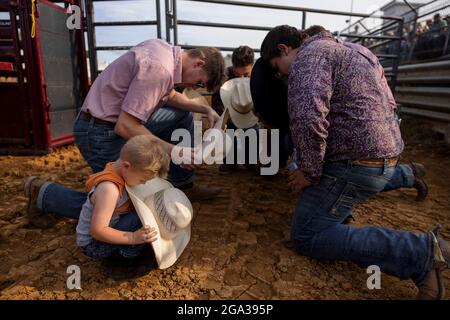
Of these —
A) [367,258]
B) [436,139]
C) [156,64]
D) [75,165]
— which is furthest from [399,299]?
[436,139]

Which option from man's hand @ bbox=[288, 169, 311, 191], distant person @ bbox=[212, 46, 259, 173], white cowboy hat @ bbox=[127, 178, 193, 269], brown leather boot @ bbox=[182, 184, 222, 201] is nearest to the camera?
white cowboy hat @ bbox=[127, 178, 193, 269]

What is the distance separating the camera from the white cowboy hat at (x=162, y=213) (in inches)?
60.0

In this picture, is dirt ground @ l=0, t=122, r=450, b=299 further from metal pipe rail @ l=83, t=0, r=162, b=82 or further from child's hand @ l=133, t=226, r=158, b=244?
metal pipe rail @ l=83, t=0, r=162, b=82

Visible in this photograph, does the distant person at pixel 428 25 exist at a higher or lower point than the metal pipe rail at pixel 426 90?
higher

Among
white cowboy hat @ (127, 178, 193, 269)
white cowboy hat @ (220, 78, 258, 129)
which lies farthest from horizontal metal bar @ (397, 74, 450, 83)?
white cowboy hat @ (127, 178, 193, 269)

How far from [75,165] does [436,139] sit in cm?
451

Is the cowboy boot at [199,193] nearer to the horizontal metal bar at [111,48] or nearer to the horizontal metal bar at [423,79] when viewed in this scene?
the horizontal metal bar at [111,48]

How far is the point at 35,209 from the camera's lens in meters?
2.05

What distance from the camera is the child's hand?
1467mm

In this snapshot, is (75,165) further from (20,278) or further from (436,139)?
(436,139)

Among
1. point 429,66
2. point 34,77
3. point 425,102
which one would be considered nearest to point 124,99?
point 34,77

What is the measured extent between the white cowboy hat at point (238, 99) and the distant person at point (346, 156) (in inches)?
41.3

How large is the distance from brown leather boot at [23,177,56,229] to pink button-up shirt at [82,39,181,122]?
1.80 feet

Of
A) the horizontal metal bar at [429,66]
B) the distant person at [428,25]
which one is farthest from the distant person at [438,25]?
the horizontal metal bar at [429,66]
